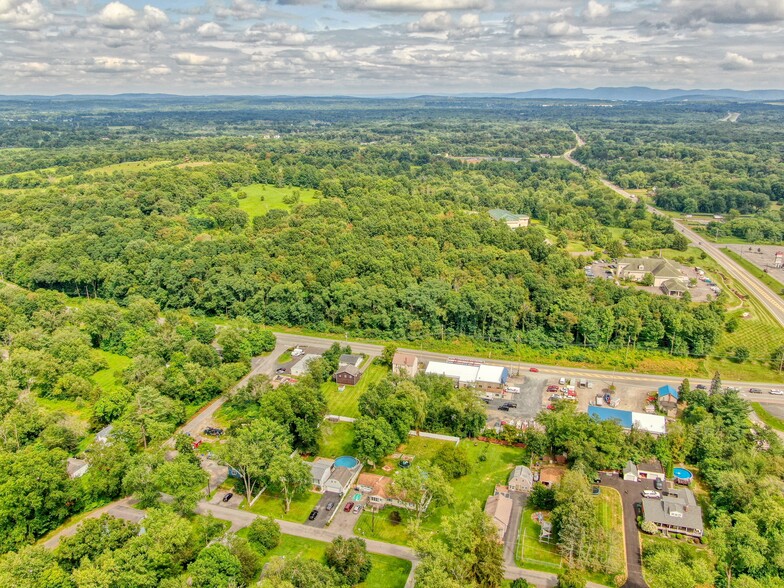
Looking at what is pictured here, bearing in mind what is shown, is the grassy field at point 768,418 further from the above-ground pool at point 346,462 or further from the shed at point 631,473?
the above-ground pool at point 346,462

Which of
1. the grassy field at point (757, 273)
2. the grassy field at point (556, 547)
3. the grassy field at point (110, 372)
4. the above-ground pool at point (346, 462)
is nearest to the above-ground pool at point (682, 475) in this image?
the grassy field at point (556, 547)

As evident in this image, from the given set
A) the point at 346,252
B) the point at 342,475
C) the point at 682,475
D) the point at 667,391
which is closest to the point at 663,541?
the point at 682,475

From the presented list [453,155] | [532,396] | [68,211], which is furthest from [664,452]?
[453,155]

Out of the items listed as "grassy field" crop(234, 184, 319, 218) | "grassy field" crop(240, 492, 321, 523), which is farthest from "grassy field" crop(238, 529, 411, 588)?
"grassy field" crop(234, 184, 319, 218)

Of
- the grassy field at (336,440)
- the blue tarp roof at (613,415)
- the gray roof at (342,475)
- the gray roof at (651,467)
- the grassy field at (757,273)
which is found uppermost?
the gray roof at (342,475)

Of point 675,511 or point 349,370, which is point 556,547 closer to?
point 675,511

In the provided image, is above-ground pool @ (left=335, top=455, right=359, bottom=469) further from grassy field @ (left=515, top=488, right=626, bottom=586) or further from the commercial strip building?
the commercial strip building
